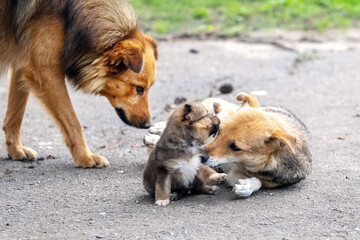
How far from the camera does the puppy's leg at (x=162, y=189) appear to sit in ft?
16.5

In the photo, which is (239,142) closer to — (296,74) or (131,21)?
(131,21)

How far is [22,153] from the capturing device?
21.6 feet

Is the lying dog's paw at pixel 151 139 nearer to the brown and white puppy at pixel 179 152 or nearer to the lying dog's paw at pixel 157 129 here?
the lying dog's paw at pixel 157 129

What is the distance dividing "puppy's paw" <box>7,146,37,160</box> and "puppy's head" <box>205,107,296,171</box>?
218 centimetres

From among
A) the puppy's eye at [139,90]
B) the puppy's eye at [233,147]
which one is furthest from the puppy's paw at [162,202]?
the puppy's eye at [139,90]

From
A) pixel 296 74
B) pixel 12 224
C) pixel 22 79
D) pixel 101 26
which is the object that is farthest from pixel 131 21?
pixel 296 74

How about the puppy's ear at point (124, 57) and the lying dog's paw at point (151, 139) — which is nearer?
the puppy's ear at point (124, 57)

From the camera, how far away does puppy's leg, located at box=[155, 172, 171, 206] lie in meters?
5.04

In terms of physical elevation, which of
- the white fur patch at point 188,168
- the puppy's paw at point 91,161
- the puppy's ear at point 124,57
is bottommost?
the puppy's paw at point 91,161

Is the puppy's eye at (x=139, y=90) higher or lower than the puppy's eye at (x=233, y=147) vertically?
higher

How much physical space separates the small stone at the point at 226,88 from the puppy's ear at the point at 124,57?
9.78ft

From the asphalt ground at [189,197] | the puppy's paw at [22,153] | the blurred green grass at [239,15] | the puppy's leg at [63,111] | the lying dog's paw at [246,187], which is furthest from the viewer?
the blurred green grass at [239,15]

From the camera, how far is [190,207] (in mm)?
5020

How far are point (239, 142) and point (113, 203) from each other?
117cm
